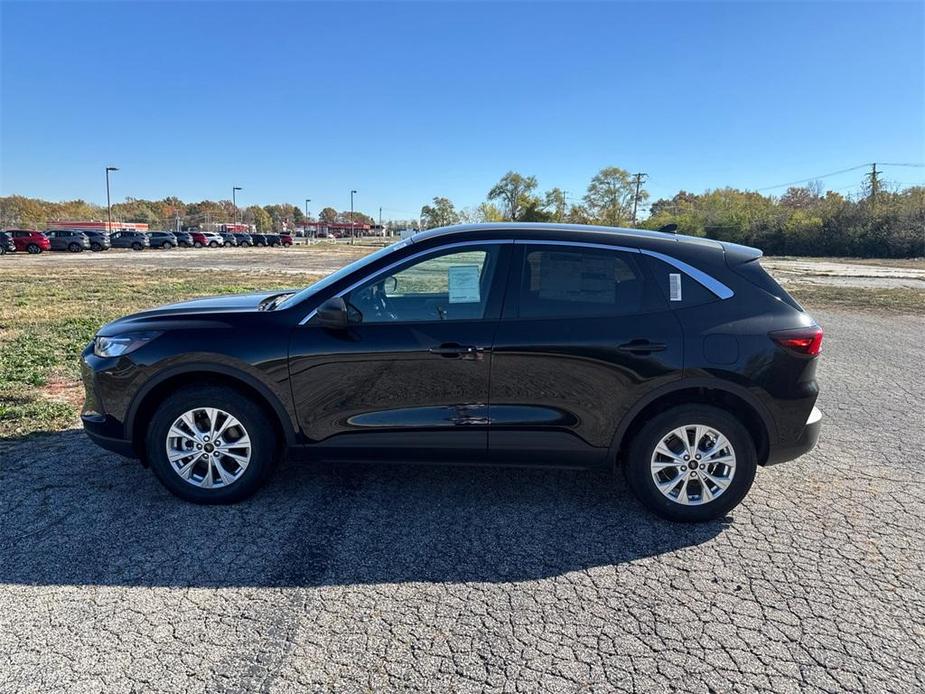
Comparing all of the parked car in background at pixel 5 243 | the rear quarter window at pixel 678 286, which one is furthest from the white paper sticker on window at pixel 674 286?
the parked car in background at pixel 5 243

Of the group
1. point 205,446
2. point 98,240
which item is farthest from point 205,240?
point 205,446

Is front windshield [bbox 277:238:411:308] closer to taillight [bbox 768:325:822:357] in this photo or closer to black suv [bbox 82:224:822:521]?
black suv [bbox 82:224:822:521]

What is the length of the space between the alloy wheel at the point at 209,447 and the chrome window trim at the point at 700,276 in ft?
9.21

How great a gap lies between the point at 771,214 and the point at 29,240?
215 feet

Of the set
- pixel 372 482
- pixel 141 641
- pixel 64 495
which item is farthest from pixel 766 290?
pixel 64 495

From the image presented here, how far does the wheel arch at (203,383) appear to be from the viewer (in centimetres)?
360

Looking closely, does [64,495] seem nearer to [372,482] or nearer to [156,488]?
[156,488]

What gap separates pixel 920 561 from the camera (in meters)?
3.21

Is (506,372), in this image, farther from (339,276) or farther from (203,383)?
(203,383)

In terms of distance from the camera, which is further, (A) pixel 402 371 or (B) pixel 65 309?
(B) pixel 65 309

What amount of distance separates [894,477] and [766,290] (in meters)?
1.99

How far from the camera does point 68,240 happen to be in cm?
4388

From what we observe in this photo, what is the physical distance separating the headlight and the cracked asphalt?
95cm

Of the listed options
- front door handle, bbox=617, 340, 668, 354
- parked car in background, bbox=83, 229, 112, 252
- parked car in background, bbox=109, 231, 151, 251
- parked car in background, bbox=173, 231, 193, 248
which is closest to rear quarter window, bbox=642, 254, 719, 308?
front door handle, bbox=617, 340, 668, 354
